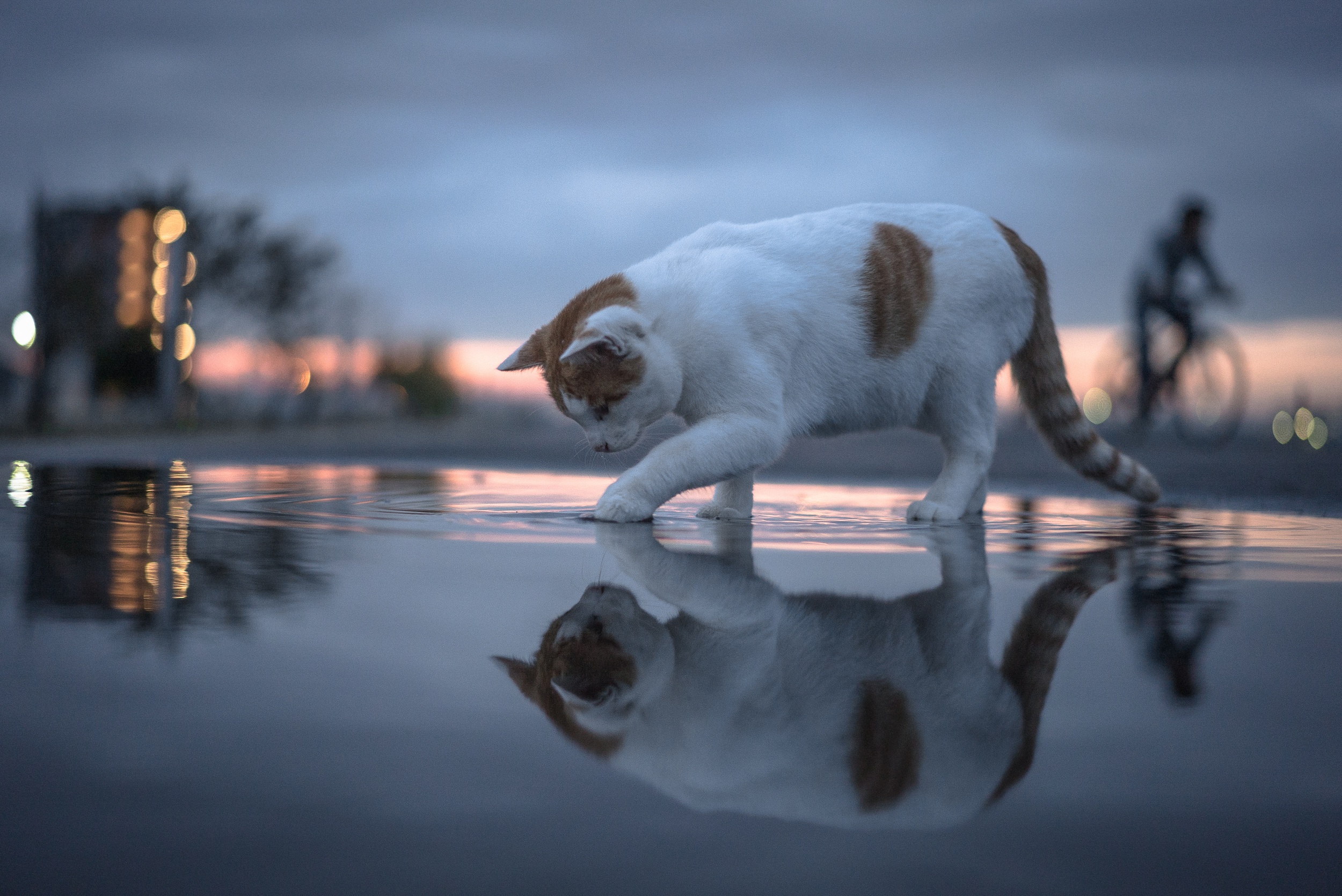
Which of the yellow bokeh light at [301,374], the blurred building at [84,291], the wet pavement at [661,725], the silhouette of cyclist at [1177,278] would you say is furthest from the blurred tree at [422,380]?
the wet pavement at [661,725]

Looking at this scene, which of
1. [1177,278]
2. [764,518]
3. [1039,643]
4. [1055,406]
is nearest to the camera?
[1039,643]

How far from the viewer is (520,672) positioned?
160 centimetres

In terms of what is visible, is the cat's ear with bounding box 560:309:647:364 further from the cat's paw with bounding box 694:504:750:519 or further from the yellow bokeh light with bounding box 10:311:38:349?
the yellow bokeh light with bounding box 10:311:38:349

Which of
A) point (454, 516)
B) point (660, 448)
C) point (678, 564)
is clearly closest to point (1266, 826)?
point (678, 564)

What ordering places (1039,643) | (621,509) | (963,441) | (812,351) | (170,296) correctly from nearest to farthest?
(1039,643) → (621,509) → (812,351) → (963,441) → (170,296)

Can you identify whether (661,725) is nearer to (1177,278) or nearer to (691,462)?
(691,462)

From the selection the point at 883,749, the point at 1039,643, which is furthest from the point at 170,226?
the point at 883,749

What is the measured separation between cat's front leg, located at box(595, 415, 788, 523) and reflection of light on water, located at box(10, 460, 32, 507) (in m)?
2.35

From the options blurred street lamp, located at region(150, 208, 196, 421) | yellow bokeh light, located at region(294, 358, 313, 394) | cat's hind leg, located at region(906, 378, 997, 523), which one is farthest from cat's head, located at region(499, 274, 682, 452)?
yellow bokeh light, located at region(294, 358, 313, 394)

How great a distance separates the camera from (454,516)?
12.6ft

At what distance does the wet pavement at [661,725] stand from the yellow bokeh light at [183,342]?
17.9 metres

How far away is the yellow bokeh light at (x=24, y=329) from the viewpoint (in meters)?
17.6

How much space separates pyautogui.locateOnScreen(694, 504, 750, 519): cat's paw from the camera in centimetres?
402

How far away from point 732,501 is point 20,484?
3.60 metres
